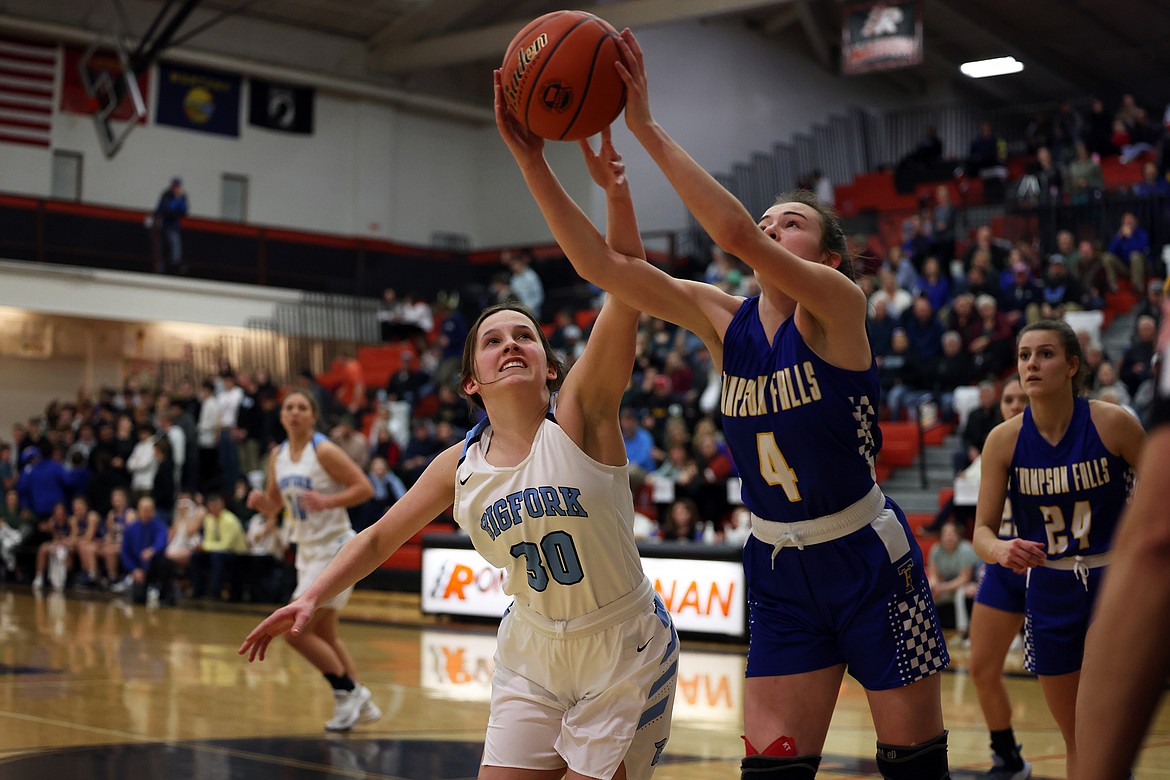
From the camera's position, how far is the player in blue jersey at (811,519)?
3082mm

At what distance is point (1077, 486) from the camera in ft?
15.0

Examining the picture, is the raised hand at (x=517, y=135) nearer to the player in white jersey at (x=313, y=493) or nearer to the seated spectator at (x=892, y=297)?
the player in white jersey at (x=313, y=493)

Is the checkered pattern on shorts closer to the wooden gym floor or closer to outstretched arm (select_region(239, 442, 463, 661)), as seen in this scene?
outstretched arm (select_region(239, 442, 463, 661))

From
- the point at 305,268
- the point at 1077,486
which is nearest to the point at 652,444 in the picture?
the point at 1077,486

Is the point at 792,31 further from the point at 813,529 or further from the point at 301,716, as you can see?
the point at 813,529

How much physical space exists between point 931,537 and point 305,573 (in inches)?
256

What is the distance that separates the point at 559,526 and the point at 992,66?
23066mm

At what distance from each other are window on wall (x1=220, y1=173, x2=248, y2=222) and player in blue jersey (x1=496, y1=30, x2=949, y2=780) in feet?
77.2

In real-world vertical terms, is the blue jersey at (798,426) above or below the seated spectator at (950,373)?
below

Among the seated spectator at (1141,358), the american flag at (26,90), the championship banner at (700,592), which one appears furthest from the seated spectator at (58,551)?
the seated spectator at (1141,358)

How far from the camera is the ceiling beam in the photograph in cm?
2041

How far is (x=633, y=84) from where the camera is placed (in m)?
3.00

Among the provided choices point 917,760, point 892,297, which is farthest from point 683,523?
point 917,760

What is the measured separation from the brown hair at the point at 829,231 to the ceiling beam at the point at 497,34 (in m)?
17.3
